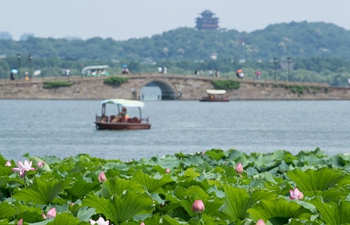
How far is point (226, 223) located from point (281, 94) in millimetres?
123223

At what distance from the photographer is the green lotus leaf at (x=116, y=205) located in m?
6.03

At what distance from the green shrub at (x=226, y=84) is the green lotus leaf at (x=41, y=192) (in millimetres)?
117355

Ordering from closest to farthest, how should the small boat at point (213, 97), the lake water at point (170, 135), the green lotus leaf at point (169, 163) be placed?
the green lotus leaf at point (169, 163) < the lake water at point (170, 135) < the small boat at point (213, 97)

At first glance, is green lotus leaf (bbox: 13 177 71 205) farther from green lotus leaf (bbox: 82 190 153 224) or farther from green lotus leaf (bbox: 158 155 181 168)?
green lotus leaf (bbox: 158 155 181 168)

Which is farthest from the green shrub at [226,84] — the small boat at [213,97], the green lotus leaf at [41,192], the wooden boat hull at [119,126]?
the green lotus leaf at [41,192]

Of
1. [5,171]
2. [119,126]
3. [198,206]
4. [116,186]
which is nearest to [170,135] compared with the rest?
[119,126]

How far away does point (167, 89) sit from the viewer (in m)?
127

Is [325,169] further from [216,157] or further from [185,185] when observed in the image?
[216,157]

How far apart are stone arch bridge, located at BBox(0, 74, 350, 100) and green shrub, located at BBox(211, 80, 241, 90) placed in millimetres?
568

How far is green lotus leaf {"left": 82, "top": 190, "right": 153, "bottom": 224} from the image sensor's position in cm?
603

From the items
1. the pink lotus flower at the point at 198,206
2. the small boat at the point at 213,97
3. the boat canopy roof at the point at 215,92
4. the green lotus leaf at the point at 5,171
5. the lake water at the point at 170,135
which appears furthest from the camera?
the small boat at the point at 213,97

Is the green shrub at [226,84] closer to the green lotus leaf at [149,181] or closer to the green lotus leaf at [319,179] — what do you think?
the green lotus leaf at [319,179]

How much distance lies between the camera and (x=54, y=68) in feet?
605

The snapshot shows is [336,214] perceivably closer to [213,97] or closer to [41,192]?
[41,192]
